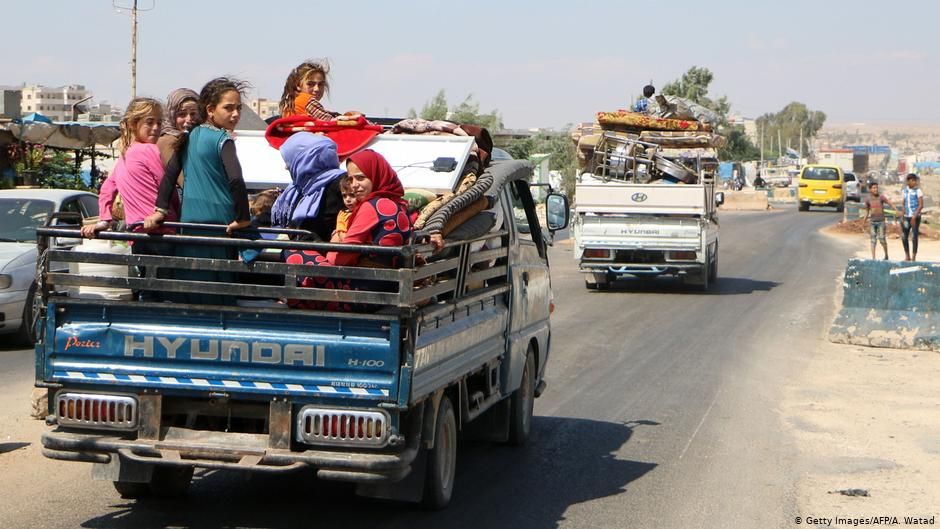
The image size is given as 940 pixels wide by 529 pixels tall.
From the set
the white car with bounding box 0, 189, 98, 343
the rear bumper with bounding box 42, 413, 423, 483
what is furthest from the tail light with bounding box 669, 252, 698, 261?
the rear bumper with bounding box 42, 413, 423, 483

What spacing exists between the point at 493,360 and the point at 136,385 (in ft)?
8.10

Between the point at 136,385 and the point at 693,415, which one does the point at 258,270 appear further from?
the point at 693,415

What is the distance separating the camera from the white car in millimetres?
12617

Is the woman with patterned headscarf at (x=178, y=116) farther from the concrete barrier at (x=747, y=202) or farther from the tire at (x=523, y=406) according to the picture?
the concrete barrier at (x=747, y=202)

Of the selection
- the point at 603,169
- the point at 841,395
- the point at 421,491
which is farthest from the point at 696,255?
the point at 421,491

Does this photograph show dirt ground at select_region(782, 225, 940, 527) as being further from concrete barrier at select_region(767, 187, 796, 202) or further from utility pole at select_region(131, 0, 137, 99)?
concrete barrier at select_region(767, 187, 796, 202)

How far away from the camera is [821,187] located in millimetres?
58250

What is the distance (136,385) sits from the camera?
591 centimetres

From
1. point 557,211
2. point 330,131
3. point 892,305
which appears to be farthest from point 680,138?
point 330,131

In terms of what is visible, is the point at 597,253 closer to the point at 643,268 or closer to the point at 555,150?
the point at 643,268

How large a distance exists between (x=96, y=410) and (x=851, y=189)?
6402cm

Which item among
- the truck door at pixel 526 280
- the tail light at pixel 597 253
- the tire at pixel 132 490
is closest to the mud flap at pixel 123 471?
the tire at pixel 132 490

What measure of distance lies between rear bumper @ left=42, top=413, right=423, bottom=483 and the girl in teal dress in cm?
74

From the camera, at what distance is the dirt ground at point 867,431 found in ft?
24.6
